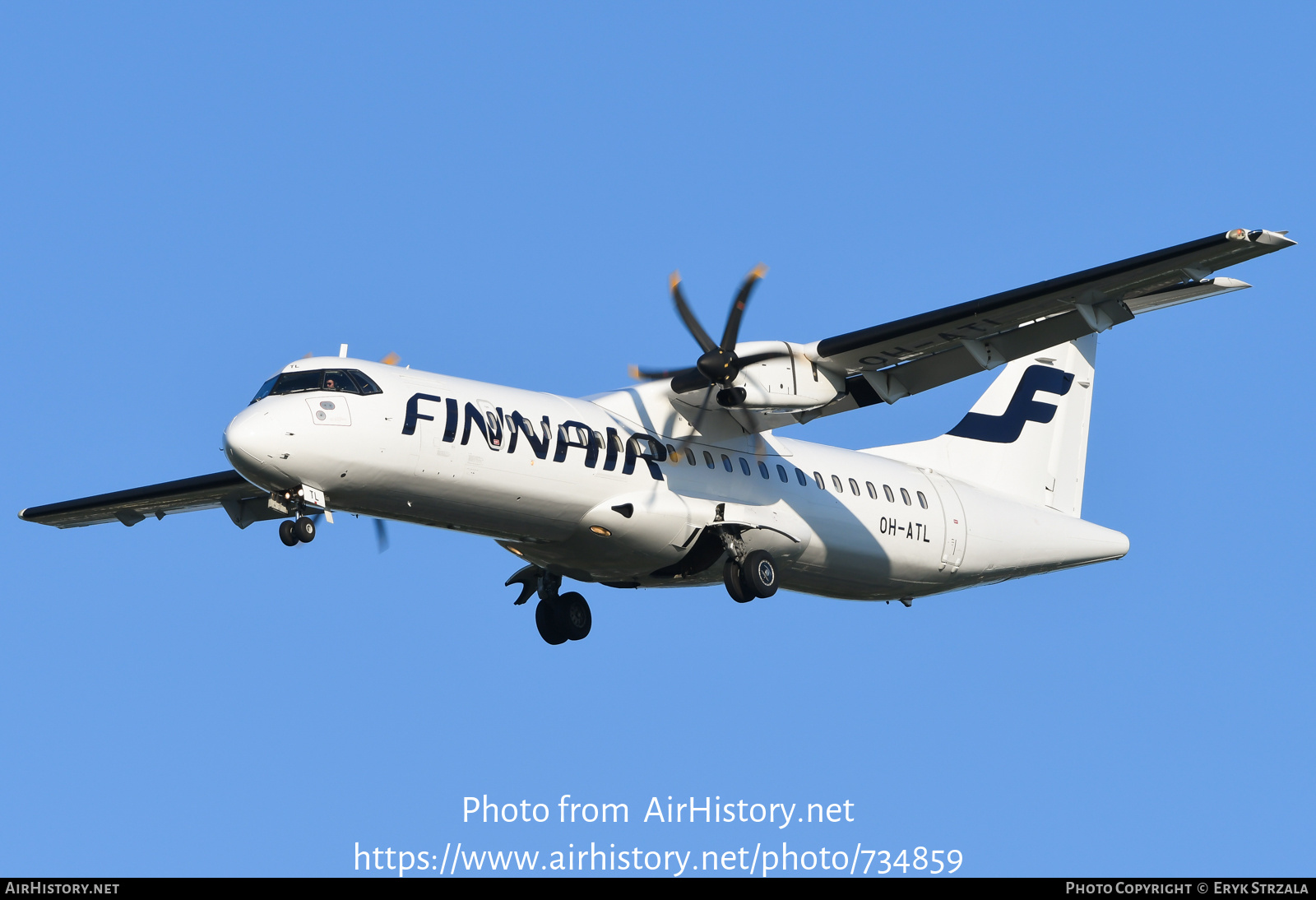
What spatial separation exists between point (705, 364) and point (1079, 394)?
30.0 feet

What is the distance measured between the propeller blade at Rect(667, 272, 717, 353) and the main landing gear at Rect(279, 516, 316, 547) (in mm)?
5852

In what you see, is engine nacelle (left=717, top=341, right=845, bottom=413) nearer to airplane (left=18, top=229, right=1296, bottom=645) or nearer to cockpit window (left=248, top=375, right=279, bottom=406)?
airplane (left=18, top=229, right=1296, bottom=645)

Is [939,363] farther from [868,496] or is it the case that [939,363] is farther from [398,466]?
[398,466]

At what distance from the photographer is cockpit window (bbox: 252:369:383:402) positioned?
57.6 ft

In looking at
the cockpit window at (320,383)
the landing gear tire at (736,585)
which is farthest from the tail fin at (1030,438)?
the cockpit window at (320,383)

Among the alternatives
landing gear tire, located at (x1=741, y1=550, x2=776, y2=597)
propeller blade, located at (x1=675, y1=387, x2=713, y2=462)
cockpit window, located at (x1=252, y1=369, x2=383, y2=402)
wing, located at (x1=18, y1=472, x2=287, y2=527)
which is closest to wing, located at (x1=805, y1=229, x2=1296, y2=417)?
propeller blade, located at (x1=675, y1=387, x2=713, y2=462)

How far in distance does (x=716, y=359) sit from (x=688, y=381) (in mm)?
600

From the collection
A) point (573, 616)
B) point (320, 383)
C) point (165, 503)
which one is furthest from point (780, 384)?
point (165, 503)

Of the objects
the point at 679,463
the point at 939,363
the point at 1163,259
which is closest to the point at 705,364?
the point at 679,463

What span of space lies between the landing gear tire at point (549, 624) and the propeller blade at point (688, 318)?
424cm

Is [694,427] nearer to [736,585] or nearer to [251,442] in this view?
[736,585]

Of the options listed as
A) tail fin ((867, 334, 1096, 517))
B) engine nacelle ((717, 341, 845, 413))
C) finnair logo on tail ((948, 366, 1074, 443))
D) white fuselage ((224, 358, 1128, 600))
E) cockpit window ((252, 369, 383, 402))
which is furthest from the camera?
finnair logo on tail ((948, 366, 1074, 443))

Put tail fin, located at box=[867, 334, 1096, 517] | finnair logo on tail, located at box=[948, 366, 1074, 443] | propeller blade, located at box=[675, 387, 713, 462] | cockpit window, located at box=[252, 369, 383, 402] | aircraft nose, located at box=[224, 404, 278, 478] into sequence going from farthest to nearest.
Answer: finnair logo on tail, located at box=[948, 366, 1074, 443], tail fin, located at box=[867, 334, 1096, 517], propeller blade, located at box=[675, 387, 713, 462], cockpit window, located at box=[252, 369, 383, 402], aircraft nose, located at box=[224, 404, 278, 478]

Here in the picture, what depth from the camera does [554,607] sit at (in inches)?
862
